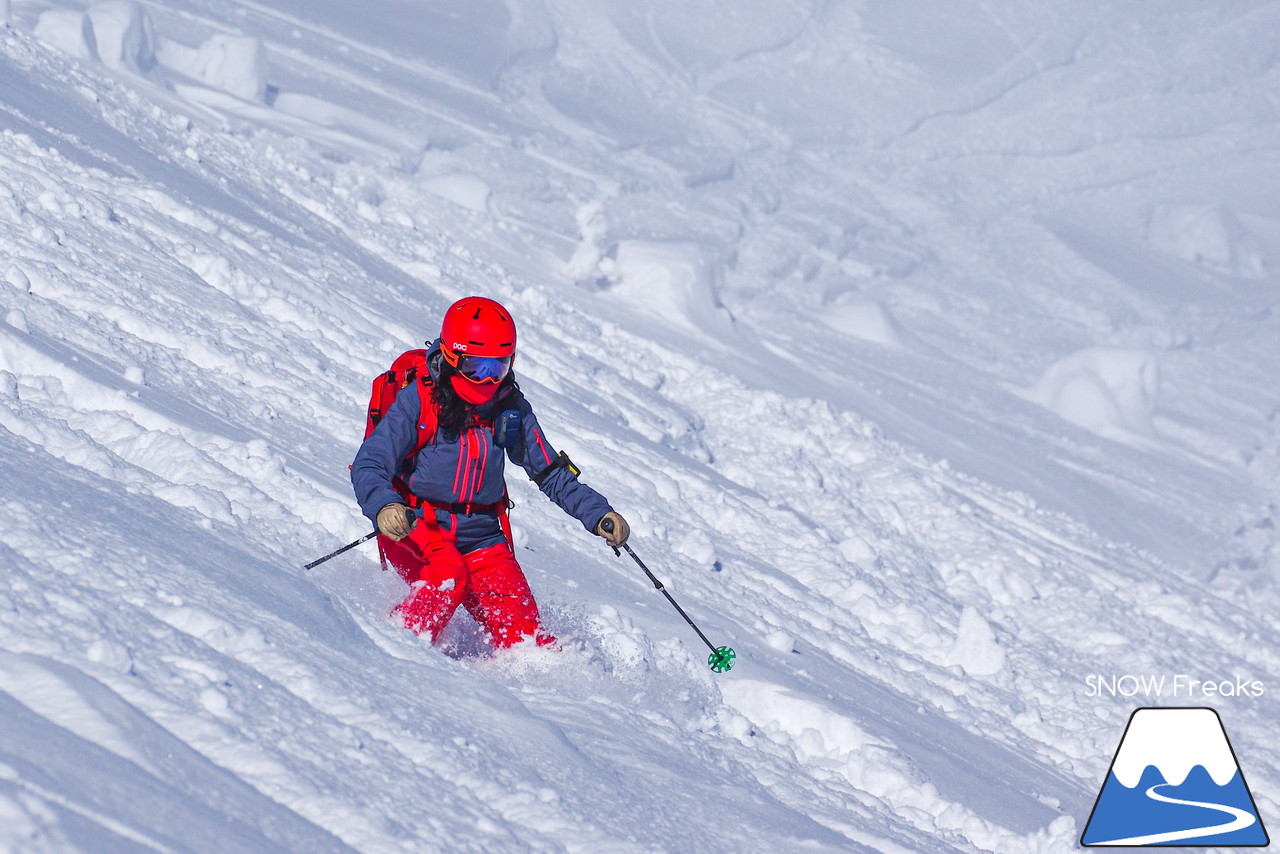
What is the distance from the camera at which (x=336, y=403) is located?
734 centimetres

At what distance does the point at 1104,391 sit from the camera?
17109 millimetres

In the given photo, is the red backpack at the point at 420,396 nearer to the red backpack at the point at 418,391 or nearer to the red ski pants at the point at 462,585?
the red backpack at the point at 418,391

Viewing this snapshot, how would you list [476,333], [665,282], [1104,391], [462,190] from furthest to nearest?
[1104,391] < [462,190] < [665,282] < [476,333]

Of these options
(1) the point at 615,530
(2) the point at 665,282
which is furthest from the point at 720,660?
(2) the point at 665,282

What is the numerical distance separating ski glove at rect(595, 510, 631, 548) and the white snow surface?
1.64 ft

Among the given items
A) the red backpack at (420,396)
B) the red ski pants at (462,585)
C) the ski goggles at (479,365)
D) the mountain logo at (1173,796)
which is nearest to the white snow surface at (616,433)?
the red ski pants at (462,585)

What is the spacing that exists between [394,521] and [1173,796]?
3470mm

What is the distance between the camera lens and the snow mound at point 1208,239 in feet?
85.4

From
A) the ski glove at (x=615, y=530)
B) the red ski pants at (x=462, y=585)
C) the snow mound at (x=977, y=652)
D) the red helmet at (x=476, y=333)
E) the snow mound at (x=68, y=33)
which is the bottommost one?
the red ski pants at (x=462, y=585)

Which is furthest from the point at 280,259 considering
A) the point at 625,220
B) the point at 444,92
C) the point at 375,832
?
the point at 444,92

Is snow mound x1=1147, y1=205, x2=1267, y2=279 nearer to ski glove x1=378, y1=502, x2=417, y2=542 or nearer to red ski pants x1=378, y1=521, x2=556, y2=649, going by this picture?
red ski pants x1=378, y1=521, x2=556, y2=649

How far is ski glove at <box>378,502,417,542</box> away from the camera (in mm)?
4180

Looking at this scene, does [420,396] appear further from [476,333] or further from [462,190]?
[462,190]

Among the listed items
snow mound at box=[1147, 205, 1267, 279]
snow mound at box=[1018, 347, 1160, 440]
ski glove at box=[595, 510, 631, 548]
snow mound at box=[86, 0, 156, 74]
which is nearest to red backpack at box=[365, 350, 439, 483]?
ski glove at box=[595, 510, 631, 548]
